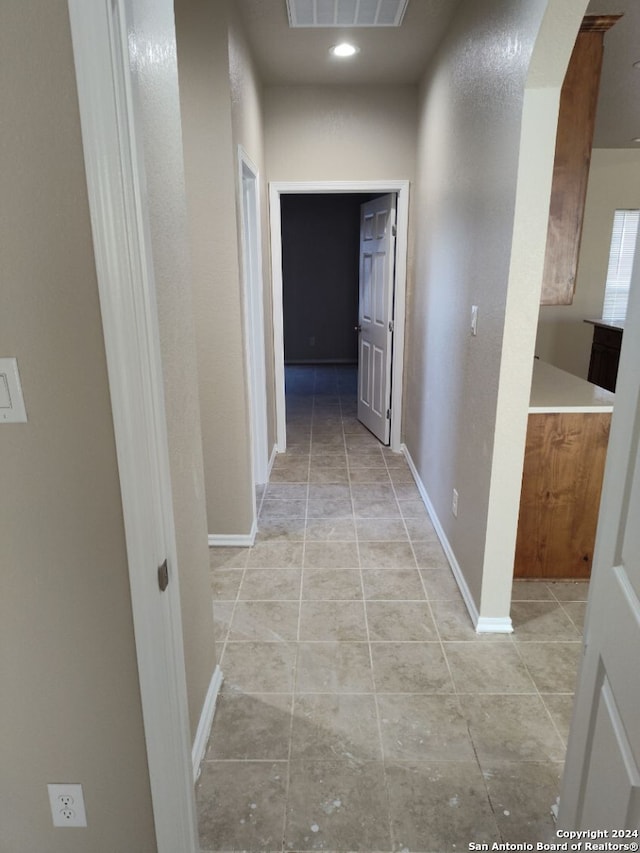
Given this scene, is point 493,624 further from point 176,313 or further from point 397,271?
point 397,271

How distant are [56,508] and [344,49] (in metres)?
3.33

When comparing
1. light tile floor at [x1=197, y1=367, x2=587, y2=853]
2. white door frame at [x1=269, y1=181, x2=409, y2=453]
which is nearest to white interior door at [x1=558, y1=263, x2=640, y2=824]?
light tile floor at [x1=197, y1=367, x2=587, y2=853]

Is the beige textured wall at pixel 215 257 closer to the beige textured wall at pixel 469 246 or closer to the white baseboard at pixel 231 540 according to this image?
the white baseboard at pixel 231 540

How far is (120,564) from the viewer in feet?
3.71

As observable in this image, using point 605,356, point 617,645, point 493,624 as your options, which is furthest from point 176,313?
point 605,356

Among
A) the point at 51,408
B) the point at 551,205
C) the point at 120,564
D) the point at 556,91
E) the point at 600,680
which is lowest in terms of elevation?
the point at 600,680

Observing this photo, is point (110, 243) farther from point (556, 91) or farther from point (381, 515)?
point (381, 515)

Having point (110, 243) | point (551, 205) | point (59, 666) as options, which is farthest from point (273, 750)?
point (551, 205)

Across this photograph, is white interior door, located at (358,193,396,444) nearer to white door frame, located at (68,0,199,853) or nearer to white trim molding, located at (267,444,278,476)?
white trim molding, located at (267,444,278,476)

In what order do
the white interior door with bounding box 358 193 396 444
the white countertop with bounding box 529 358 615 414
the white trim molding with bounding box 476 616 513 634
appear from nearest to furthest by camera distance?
the white trim molding with bounding box 476 616 513 634, the white countertop with bounding box 529 358 615 414, the white interior door with bounding box 358 193 396 444

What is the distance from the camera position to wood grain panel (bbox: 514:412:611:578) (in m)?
2.57

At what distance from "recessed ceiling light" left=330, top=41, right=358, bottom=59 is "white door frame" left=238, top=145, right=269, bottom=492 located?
81 centimetres

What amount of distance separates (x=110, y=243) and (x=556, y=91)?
5.43ft

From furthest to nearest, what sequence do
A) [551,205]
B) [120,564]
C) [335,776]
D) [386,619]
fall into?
1. [386,619]
2. [551,205]
3. [335,776]
4. [120,564]
